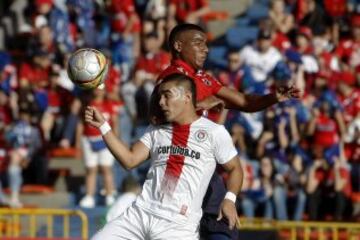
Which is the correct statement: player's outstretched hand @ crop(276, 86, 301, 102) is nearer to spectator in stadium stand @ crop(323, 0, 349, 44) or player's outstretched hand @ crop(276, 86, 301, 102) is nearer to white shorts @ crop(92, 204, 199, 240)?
white shorts @ crop(92, 204, 199, 240)

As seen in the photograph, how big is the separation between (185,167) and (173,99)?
516 millimetres

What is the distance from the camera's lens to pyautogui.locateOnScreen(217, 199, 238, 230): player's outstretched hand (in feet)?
32.0

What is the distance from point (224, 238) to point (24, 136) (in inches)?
337

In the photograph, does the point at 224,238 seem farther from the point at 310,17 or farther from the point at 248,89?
the point at 310,17

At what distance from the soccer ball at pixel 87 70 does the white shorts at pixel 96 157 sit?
800cm

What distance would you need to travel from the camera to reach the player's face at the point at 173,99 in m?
9.99

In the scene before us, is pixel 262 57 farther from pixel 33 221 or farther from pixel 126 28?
pixel 33 221

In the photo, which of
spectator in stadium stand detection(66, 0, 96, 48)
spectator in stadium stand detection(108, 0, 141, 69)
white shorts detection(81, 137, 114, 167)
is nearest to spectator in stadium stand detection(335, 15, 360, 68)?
spectator in stadium stand detection(108, 0, 141, 69)

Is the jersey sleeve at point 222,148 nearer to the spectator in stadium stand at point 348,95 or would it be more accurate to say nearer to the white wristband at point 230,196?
the white wristband at point 230,196

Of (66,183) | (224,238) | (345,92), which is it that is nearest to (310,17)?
(345,92)

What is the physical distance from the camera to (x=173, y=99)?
9984mm

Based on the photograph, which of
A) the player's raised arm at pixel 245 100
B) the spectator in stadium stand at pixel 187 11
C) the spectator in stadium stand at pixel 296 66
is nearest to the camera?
the player's raised arm at pixel 245 100

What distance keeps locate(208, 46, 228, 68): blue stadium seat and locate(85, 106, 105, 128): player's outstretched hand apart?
414 inches

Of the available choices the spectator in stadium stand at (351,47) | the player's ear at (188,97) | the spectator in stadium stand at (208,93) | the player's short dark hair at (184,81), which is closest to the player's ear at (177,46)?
the spectator in stadium stand at (208,93)
